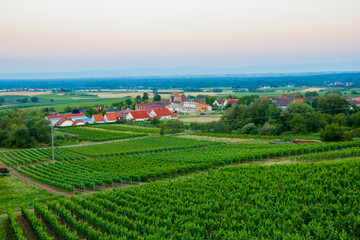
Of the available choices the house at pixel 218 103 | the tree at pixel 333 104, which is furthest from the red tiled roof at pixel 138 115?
the tree at pixel 333 104

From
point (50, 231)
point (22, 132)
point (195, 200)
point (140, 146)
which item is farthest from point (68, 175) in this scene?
point (22, 132)

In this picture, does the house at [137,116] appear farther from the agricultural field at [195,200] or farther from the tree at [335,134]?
the tree at [335,134]

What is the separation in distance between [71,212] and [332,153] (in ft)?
86.8

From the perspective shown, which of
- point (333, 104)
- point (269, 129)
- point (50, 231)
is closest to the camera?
point (50, 231)

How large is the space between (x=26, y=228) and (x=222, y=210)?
1130cm

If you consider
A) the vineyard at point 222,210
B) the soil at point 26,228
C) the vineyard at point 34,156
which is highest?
the vineyard at point 222,210

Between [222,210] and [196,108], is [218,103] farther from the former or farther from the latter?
[222,210]

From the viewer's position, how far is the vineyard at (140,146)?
41750 mm

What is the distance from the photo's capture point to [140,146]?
45875mm

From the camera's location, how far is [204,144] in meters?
45.8

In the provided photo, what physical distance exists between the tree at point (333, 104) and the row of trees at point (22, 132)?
52.4 m

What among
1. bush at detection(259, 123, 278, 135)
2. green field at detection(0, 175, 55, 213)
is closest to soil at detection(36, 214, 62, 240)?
green field at detection(0, 175, 55, 213)

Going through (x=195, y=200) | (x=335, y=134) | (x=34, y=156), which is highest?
(x=335, y=134)

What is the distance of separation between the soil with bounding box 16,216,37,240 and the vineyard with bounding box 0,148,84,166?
18964mm
